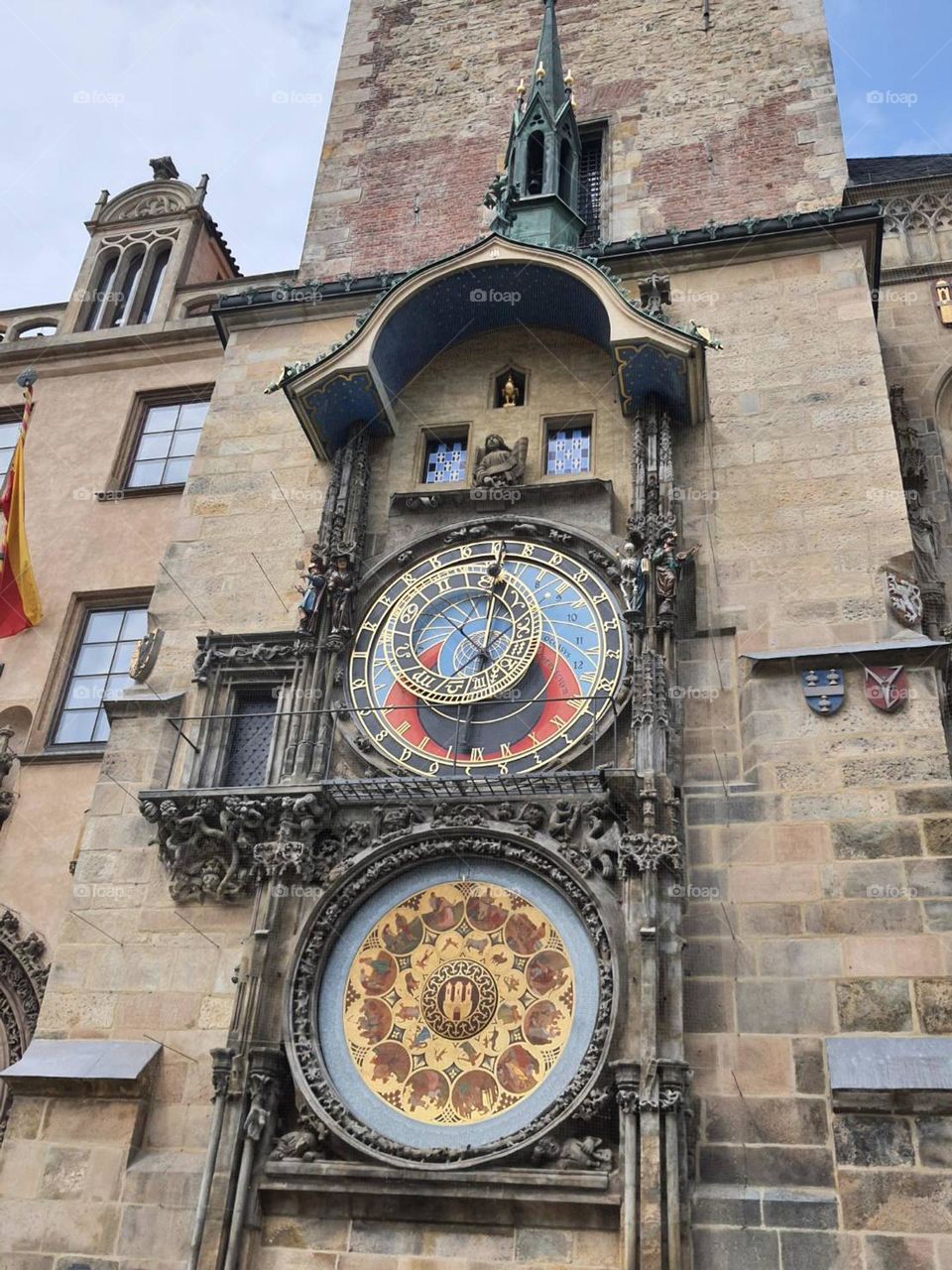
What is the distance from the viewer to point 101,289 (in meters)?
16.6

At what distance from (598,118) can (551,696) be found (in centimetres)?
868

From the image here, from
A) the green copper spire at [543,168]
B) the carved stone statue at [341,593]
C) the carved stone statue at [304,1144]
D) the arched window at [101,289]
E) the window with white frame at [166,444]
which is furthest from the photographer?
the arched window at [101,289]

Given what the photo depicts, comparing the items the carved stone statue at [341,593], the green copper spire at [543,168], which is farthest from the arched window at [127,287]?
the carved stone statue at [341,593]

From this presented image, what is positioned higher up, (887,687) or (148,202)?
(148,202)

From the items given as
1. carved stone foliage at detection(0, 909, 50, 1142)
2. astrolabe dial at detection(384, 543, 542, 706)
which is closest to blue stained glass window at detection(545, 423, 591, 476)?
astrolabe dial at detection(384, 543, 542, 706)

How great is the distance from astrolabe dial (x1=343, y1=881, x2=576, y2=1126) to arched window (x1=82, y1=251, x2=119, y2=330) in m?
10.3

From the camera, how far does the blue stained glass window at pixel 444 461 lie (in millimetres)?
11383

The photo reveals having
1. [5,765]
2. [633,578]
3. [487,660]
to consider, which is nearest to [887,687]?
[633,578]

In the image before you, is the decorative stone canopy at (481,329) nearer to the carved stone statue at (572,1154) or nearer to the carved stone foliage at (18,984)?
the carved stone foliage at (18,984)

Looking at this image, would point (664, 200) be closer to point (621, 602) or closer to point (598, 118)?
point (598, 118)

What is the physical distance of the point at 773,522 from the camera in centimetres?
1015

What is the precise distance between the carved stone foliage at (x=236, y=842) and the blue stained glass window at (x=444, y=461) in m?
3.54

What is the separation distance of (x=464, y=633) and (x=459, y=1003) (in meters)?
3.01

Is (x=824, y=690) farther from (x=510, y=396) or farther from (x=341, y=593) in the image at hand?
(x=510, y=396)
